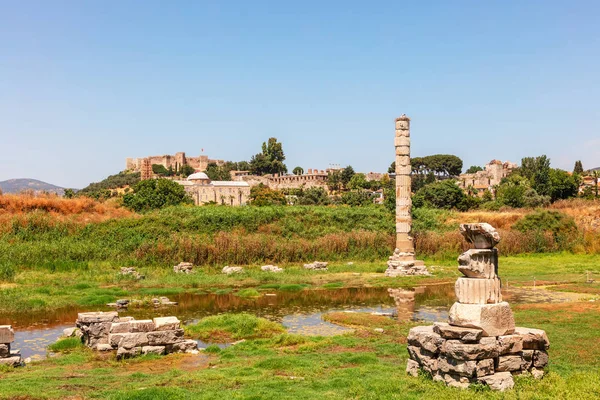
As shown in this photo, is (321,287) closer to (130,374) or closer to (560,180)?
(130,374)

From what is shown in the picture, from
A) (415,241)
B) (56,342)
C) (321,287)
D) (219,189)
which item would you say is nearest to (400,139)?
(415,241)

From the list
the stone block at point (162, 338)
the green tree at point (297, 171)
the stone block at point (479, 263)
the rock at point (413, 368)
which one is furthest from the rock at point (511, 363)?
the green tree at point (297, 171)

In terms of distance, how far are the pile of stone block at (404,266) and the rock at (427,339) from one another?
16691mm

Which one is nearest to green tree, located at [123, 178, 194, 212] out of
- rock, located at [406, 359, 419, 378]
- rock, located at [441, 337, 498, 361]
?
rock, located at [406, 359, 419, 378]

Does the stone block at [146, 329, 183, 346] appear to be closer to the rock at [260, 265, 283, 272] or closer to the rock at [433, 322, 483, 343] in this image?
the rock at [433, 322, 483, 343]

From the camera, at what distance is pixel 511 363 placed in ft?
26.6

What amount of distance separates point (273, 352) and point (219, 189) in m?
71.7

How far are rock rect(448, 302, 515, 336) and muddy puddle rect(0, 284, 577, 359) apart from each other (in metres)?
6.41

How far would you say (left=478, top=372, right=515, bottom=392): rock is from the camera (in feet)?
25.7

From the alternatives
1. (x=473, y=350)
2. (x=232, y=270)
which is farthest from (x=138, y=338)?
(x=232, y=270)

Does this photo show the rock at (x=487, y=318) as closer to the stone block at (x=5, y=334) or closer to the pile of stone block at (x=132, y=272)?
the stone block at (x=5, y=334)

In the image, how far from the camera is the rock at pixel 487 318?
810 centimetres

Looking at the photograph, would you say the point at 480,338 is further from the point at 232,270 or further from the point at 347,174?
the point at 347,174

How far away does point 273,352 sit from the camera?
11.8 meters
